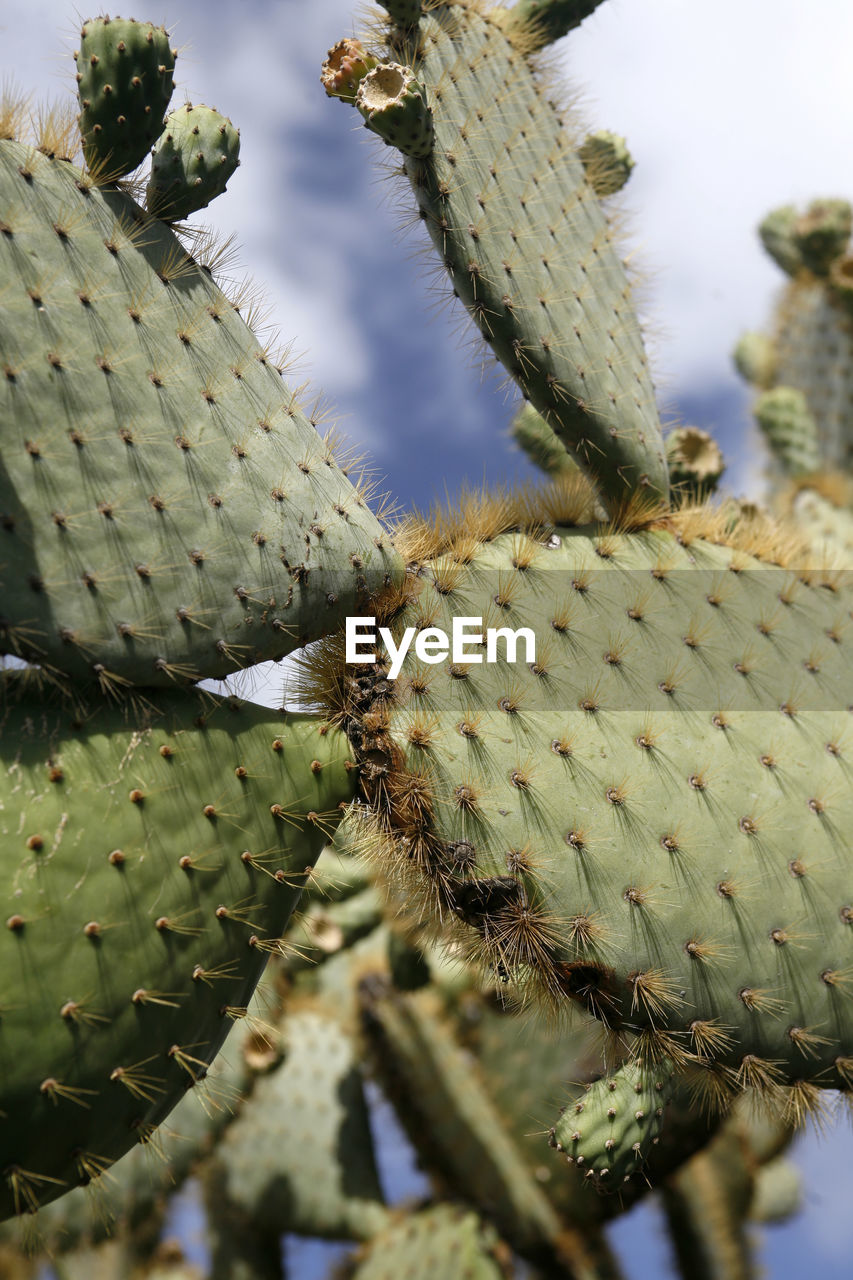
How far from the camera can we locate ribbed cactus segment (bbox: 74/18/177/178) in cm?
156

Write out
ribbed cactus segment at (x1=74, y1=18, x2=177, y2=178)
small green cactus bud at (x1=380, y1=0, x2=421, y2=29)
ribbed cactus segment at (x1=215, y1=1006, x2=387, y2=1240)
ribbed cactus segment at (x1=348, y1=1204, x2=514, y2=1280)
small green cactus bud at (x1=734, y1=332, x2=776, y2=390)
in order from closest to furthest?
ribbed cactus segment at (x1=74, y1=18, x2=177, y2=178) → small green cactus bud at (x1=380, y1=0, x2=421, y2=29) → ribbed cactus segment at (x1=348, y1=1204, x2=514, y2=1280) → ribbed cactus segment at (x1=215, y1=1006, x2=387, y2=1240) → small green cactus bud at (x1=734, y1=332, x2=776, y2=390)

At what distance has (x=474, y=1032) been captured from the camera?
12.2ft

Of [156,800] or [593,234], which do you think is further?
[593,234]

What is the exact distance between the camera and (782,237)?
505 centimetres

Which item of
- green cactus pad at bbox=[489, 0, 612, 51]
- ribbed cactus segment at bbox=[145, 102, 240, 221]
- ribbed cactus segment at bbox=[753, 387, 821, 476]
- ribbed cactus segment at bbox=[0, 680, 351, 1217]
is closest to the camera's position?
ribbed cactus segment at bbox=[0, 680, 351, 1217]

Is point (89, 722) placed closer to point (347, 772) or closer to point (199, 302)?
point (347, 772)

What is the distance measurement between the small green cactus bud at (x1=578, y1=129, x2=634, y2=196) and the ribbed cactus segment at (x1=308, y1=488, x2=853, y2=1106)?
936 mm

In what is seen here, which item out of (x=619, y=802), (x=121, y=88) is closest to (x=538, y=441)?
(x=619, y=802)

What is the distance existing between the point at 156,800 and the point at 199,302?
0.77m

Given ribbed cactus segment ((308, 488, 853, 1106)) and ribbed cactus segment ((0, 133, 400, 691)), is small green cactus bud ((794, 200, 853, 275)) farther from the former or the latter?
ribbed cactus segment ((0, 133, 400, 691))

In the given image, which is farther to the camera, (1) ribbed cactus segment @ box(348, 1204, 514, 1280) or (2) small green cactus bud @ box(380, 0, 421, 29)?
(1) ribbed cactus segment @ box(348, 1204, 514, 1280)

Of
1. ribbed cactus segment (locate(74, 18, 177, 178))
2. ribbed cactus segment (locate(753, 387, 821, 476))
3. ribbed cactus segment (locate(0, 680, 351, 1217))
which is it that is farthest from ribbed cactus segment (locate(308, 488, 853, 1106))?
ribbed cactus segment (locate(753, 387, 821, 476))

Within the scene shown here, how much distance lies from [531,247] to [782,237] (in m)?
3.42

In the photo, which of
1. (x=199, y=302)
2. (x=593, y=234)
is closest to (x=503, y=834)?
(x=199, y=302)
